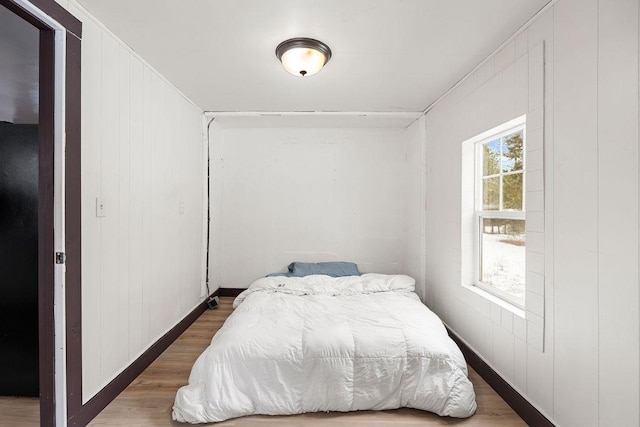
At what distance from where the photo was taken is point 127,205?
2090mm

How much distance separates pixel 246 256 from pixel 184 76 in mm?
2312

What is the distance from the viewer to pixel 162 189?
2602mm

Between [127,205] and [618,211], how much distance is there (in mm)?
2737

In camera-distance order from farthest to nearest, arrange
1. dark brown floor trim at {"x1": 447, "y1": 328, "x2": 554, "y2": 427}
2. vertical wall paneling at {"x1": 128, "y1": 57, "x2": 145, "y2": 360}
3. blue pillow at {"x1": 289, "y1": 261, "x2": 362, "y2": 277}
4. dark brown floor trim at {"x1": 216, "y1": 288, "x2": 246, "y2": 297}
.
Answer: dark brown floor trim at {"x1": 216, "y1": 288, "x2": 246, "y2": 297} → blue pillow at {"x1": 289, "y1": 261, "x2": 362, "y2": 277} → vertical wall paneling at {"x1": 128, "y1": 57, "x2": 145, "y2": 360} → dark brown floor trim at {"x1": 447, "y1": 328, "x2": 554, "y2": 427}

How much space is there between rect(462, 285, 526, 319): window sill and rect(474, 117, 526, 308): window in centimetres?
4

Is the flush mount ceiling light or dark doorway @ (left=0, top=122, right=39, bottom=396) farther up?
the flush mount ceiling light

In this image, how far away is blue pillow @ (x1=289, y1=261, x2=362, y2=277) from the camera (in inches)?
A: 146

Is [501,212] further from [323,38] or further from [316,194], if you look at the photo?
[316,194]

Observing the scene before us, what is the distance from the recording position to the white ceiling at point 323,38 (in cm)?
166

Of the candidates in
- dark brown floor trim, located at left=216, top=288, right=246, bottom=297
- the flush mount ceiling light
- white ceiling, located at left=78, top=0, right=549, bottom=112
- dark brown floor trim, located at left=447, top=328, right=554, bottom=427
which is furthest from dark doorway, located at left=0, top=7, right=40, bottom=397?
dark brown floor trim, located at left=447, top=328, right=554, bottom=427

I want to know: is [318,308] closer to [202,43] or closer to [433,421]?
[433,421]

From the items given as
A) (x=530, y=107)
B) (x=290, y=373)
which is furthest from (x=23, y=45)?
(x=530, y=107)

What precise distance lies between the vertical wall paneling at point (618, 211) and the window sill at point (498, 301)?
543mm

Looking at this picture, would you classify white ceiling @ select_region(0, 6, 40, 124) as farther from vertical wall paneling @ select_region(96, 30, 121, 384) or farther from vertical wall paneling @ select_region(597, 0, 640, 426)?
vertical wall paneling @ select_region(597, 0, 640, 426)
